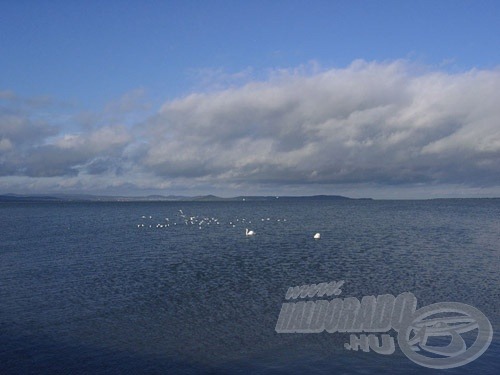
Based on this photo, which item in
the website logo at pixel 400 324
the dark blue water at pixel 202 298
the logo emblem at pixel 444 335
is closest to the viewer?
the dark blue water at pixel 202 298

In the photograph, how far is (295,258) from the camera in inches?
2035

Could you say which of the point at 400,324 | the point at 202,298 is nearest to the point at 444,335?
the point at 400,324

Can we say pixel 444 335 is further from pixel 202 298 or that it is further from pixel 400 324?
pixel 202 298

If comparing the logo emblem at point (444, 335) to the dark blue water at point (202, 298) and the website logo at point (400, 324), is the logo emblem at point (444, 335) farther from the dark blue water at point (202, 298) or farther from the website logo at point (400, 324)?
the dark blue water at point (202, 298)

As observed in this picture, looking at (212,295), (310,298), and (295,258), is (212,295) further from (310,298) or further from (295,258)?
(295,258)

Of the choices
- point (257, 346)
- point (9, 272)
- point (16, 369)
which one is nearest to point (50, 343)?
point (16, 369)

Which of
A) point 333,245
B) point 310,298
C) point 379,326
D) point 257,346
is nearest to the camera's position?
point 257,346

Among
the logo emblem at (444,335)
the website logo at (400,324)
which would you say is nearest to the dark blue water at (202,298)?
the logo emblem at (444,335)

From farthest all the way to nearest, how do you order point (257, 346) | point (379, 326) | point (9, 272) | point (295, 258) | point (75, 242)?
point (75, 242)
point (295, 258)
point (9, 272)
point (379, 326)
point (257, 346)

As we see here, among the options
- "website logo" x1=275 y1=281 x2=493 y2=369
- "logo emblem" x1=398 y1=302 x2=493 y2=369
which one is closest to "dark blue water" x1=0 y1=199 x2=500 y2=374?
"logo emblem" x1=398 y1=302 x2=493 y2=369

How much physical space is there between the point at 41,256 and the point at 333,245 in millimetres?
40813

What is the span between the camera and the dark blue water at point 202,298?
21.8 meters

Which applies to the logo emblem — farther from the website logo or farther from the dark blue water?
the dark blue water

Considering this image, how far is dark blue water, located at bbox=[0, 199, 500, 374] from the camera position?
71.6 ft
